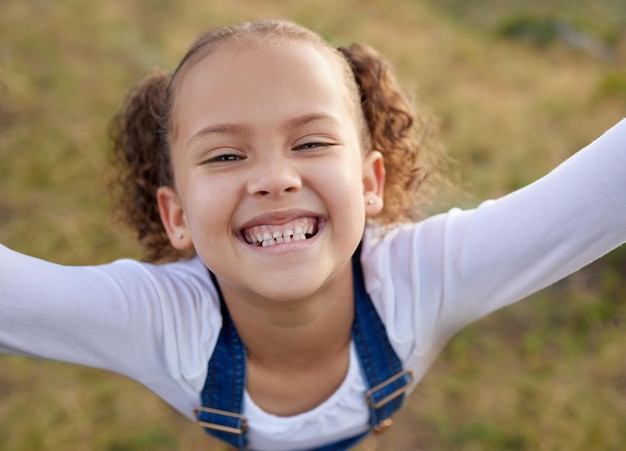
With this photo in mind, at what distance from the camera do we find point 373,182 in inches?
58.1

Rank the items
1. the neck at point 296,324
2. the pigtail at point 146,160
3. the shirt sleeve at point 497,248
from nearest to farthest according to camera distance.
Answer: the shirt sleeve at point 497,248
the neck at point 296,324
the pigtail at point 146,160

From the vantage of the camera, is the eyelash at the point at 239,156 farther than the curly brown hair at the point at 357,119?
No

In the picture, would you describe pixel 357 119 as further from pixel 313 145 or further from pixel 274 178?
pixel 274 178

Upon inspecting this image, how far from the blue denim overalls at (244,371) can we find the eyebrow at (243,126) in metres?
0.40

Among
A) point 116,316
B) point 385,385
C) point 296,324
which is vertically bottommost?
point 385,385

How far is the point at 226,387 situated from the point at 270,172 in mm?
506

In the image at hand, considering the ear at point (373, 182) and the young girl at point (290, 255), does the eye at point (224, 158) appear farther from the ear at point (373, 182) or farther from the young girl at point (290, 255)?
the ear at point (373, 182)

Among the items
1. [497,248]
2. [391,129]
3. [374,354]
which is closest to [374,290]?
[374,354]

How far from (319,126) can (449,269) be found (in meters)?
0.37

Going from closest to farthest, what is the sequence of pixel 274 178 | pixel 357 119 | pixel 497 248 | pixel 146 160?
pixel 274 178 → pixel 497 248 → pixel 357 119 → pixel 146 160


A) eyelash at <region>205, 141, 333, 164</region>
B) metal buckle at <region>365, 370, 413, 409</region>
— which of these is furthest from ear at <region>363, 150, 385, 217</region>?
metal buckle at <region>365, 370, 413, 409</region>

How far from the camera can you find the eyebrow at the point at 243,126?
47.8 inches

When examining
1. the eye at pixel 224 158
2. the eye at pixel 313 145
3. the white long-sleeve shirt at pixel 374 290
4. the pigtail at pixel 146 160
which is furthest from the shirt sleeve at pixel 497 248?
the pigtail at pixel 146 160

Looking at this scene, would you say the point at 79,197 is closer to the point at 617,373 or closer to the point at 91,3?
the point at 91,3
